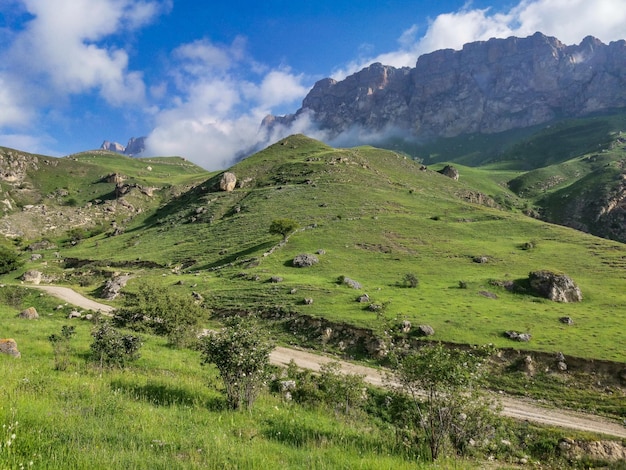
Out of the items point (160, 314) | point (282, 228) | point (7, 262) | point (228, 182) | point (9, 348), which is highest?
point (228, 182)

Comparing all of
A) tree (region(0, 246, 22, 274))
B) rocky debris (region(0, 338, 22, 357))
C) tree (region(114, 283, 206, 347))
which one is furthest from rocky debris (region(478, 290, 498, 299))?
tree (region(0, 246, 22, 274))

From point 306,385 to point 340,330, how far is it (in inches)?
788

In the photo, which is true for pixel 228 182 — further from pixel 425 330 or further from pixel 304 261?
pixel 425 330

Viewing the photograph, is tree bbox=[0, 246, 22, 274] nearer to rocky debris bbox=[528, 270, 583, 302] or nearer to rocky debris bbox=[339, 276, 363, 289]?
rocky debris bbox=[339, 276, 363, 289]

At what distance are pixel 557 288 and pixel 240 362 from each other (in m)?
53.1

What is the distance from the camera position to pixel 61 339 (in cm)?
1992

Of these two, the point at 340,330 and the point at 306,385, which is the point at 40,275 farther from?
the point at 306,385

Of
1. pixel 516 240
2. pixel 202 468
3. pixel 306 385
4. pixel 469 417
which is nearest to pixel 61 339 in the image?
pixel 306 385

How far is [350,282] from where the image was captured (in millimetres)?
55094

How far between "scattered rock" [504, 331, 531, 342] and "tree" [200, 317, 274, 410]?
33272 millimetres

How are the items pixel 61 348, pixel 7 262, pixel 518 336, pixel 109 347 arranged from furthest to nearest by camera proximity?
pixel 7 262 < pixel 518 336 < pixel 61 348 < pixel 109 347

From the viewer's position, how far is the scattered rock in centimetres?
3620

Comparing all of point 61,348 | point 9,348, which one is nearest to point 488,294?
point 61,348

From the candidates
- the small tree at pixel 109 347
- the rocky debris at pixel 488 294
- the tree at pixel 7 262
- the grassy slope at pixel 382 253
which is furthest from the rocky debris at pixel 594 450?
the tree at pixel 7 262
